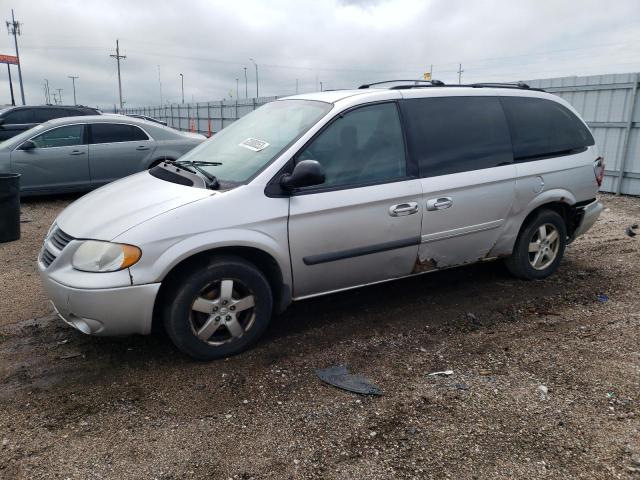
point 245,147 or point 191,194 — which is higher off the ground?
point 245,147

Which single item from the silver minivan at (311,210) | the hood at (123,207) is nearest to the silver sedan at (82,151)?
the silver minivan at (311,210)

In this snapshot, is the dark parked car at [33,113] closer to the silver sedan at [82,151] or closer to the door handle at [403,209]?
the silver sedan at [82,151]

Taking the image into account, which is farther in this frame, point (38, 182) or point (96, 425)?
point (38, 182)

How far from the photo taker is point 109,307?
3.20m

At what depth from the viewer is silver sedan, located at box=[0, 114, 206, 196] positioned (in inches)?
347

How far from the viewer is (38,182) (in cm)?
891

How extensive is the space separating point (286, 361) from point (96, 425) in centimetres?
125

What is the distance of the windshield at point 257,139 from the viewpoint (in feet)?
12.2

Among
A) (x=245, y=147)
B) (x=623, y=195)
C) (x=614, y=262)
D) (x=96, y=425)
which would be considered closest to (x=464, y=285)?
(x=614, y=262)

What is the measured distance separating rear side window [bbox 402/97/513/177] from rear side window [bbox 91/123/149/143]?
22.6ft

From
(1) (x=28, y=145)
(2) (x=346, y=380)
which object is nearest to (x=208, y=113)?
(1) (x=28, y=145)

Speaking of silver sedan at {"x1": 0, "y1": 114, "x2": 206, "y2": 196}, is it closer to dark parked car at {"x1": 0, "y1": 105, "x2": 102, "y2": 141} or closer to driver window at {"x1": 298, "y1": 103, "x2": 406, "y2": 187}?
dark parked car at {"x1": 0, "y1": 105, "x2": 102, "y2": 141}

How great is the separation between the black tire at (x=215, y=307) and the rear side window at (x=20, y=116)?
1359 centimetres

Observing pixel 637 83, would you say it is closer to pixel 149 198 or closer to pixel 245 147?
pixel 245 147
